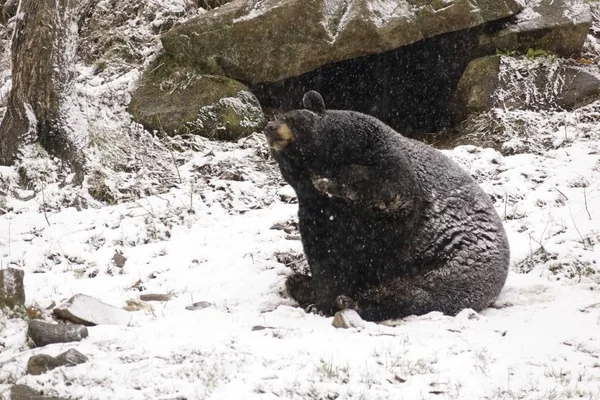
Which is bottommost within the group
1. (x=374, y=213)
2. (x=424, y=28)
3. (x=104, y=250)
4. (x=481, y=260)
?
(x=104, y=250)

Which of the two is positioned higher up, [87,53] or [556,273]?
[87,53]

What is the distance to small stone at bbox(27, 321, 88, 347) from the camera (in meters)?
4.59

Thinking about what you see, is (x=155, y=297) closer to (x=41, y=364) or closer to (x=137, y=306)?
(x=137, y=306)

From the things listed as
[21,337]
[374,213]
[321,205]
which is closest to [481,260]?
[374,213]

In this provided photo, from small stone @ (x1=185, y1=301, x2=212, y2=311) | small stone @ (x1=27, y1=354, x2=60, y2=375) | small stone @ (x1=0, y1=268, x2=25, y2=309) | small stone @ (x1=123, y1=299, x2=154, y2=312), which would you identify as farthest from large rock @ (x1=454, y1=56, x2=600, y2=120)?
small stone @ (x1=27, y1=354, x2=60, y2=375)

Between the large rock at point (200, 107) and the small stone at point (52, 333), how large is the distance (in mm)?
5060

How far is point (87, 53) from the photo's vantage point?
11070 mm

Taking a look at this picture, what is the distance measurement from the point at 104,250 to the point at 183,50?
3.89 metres

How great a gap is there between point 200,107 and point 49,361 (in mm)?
5795

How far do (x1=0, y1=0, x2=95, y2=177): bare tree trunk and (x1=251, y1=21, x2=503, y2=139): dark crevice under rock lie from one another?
2754 millimetres

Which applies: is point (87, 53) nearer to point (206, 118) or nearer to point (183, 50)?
point (183, 50)

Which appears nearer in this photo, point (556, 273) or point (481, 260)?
point (481, 260)

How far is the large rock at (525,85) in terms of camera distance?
10055 millimetres

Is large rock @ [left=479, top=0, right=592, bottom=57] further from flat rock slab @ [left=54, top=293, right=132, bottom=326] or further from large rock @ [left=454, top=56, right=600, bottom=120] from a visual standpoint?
flat rock slab @ [left=54, top=293, right=132, bottom=326]
